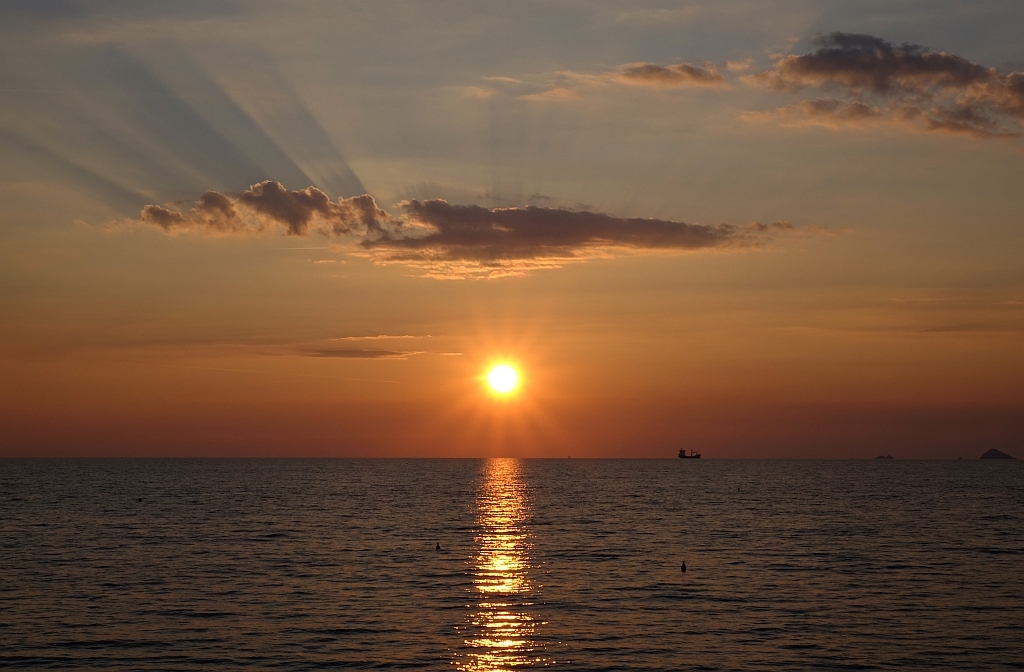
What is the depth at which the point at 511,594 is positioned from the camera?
63000mm

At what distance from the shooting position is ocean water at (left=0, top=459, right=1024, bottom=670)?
46906 mm

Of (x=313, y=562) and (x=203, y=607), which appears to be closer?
(x=203, y=607)

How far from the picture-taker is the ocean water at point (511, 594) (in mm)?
46906

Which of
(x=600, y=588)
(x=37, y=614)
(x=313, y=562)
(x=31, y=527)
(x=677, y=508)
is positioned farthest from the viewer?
(x=677, y=508)

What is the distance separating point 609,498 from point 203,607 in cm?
12996

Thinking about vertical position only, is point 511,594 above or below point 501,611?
above

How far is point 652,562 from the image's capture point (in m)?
79.9

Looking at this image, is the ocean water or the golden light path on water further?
the ocean water

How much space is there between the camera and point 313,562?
261ft

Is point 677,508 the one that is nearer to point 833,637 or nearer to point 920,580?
point 920,580

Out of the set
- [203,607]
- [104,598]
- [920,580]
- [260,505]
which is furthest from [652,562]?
[260,505]

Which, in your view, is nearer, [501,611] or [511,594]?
[501,611]

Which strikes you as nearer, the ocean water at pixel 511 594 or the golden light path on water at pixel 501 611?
the golden light path on water at pixel 501 611

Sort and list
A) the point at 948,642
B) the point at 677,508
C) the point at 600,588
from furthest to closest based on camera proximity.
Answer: the point at 677,508
the point at 600,588
the point at 948,642
